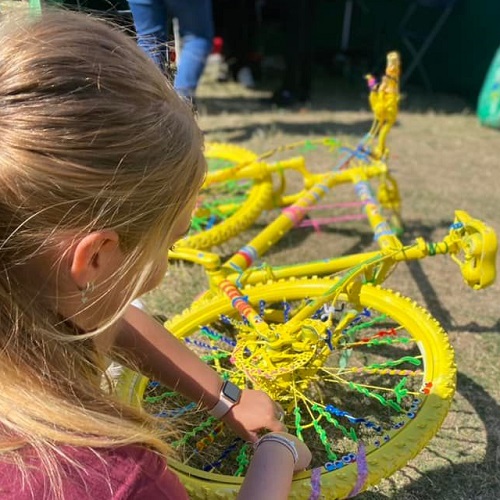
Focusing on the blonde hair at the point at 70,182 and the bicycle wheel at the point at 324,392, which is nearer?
the blonde hair at the point at 70,182

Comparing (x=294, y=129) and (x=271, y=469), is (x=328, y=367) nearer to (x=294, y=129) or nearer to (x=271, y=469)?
(x=271, y=469)

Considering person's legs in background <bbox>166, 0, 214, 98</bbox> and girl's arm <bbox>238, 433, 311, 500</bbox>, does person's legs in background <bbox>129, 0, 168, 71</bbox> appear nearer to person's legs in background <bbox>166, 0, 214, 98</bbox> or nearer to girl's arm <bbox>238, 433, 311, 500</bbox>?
person's legs in background <bbox>166, 0, 214, 98</bbox>

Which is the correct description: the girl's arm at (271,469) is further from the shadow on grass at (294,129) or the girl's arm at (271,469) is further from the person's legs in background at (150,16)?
the shadow on grass at (294,129)

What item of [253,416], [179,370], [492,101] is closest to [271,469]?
[253,416]

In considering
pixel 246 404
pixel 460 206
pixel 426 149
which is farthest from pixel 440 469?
pixel 426 149

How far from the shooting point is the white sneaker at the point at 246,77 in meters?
5.56

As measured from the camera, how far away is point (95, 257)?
92cm

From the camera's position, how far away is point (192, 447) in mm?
1536

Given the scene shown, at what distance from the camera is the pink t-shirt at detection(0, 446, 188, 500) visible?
0.81 metres

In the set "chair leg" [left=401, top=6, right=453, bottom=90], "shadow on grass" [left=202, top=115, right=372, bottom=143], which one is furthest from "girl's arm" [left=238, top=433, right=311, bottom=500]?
"chair leg" [left=401, top=6, right=453, bottom=90]

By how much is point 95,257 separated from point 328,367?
3.20ft

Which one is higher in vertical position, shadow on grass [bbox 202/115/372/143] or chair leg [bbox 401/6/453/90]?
chair leg [bbox 401/6/453/90]

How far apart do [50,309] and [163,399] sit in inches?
30.0

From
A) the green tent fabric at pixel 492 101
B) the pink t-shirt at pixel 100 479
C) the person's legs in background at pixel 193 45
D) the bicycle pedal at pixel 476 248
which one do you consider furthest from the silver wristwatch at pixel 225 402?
the green tent fabric at pixel 492 101
